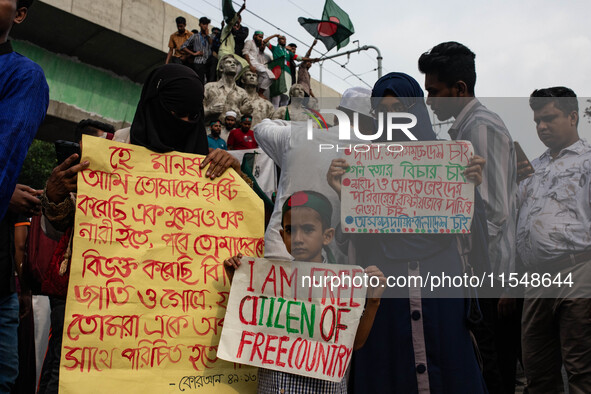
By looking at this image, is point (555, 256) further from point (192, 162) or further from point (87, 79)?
point (87, 79)

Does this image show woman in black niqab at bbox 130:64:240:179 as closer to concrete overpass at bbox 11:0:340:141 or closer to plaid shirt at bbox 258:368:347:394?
plaid shirt at bbox 258:368:347:394

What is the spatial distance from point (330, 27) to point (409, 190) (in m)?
12.1

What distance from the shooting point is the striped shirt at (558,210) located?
3.39 meters

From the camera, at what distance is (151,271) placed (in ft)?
7.86

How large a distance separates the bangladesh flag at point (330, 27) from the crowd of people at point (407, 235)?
10.5 metres

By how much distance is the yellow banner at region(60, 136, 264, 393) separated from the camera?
224 cm

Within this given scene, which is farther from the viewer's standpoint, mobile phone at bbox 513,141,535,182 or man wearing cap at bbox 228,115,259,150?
man wearing cap at bbox 228,115,259,150

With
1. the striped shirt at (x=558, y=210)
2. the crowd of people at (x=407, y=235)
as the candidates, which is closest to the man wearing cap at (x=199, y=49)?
the crowd of people at (x=407, y=235)

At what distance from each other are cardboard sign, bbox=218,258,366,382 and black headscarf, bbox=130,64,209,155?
28.6 inches

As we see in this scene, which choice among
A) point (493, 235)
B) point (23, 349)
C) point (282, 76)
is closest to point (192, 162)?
point (493, 235)

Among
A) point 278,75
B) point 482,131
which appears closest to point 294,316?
point 482,131

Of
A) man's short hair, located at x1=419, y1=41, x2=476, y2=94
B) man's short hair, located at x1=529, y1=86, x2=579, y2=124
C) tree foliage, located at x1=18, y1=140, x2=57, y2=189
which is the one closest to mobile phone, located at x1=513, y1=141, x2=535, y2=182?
man's short hair, located at x1=529, y1=86, x2=579, y2=124

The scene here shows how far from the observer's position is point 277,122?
3861mm

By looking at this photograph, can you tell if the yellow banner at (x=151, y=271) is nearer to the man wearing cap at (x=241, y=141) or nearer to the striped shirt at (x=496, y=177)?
the striped shirt at (x=496, y=177)
